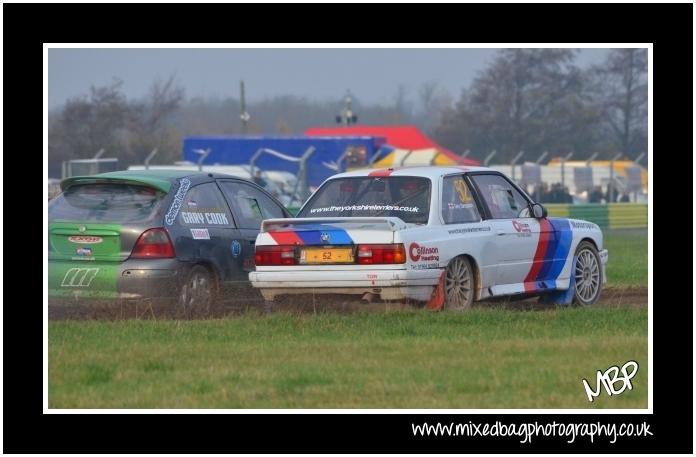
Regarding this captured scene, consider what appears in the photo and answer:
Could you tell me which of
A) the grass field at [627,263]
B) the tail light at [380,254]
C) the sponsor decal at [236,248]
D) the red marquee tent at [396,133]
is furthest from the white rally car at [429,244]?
the red marquee tent at [396,133]

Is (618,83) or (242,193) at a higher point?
(618,83)

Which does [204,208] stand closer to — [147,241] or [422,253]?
[147,241]

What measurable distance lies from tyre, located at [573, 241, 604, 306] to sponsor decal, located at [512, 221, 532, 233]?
795mm

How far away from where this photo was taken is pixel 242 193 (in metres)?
13.0

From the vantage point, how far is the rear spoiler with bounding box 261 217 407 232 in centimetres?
1080

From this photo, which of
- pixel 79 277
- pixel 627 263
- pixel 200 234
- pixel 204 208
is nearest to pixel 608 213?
pixel 627 263

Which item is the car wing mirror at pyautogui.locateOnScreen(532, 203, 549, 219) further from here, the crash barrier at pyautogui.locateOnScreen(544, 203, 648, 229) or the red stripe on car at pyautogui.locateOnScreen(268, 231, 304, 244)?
the crash barrier at pyautogui.locateOnScreen(544, 203, 648, 229)

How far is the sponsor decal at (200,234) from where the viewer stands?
38.4ft

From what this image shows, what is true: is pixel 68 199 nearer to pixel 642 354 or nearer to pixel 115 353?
pixel 115 353

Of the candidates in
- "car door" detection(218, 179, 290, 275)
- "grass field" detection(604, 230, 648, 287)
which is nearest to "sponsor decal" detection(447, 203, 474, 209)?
"car door" detection(218, 179, 290, 275)

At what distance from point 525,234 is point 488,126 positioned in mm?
56066

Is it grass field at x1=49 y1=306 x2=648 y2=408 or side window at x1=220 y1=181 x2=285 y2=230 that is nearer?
grass field at x1=49 y1=306 x2=648 y2=408

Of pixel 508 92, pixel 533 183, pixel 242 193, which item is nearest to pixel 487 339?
pixel 242 193

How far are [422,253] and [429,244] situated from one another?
134 mm
